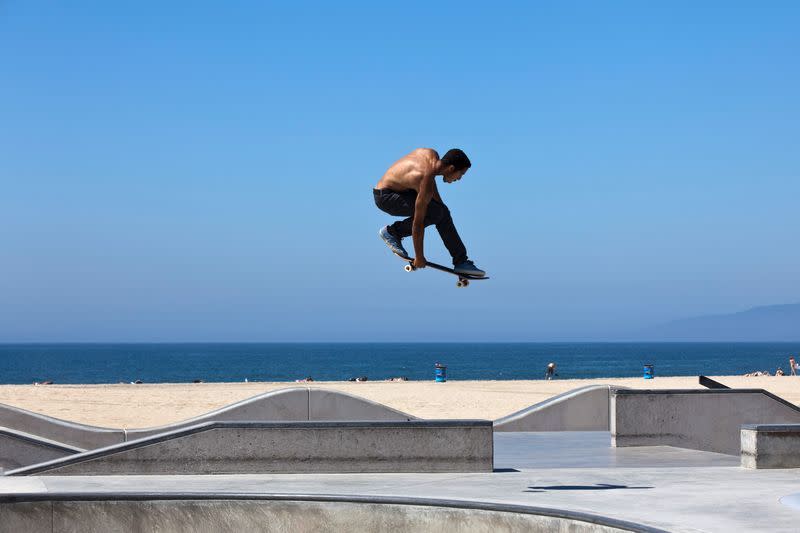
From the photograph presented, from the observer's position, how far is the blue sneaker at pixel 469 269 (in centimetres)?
1115

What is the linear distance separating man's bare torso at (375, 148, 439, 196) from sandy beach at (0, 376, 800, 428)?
22.3 m

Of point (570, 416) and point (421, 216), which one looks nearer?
point (421, 216)

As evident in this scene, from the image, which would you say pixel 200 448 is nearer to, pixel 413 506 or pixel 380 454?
pixel 380 454

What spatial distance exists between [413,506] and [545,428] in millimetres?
9818

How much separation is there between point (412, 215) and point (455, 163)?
2.94 ft

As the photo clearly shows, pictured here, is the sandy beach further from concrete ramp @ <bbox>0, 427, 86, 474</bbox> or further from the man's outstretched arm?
the man's outstretched arm

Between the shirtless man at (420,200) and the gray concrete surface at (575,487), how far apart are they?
243 cm

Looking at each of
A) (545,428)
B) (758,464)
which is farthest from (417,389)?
(758,464)

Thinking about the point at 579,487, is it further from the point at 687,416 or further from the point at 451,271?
the point at 687,416

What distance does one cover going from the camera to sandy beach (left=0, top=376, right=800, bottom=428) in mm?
35844

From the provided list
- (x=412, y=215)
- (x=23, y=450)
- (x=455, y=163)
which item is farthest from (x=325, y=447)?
(x=455, y=163)

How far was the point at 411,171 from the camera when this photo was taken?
10.5m

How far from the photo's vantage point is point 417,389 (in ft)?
151

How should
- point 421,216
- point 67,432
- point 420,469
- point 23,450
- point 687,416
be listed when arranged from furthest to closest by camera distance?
point 67,432
point 687,416
point 23,450
point 420,469
point 421,216
